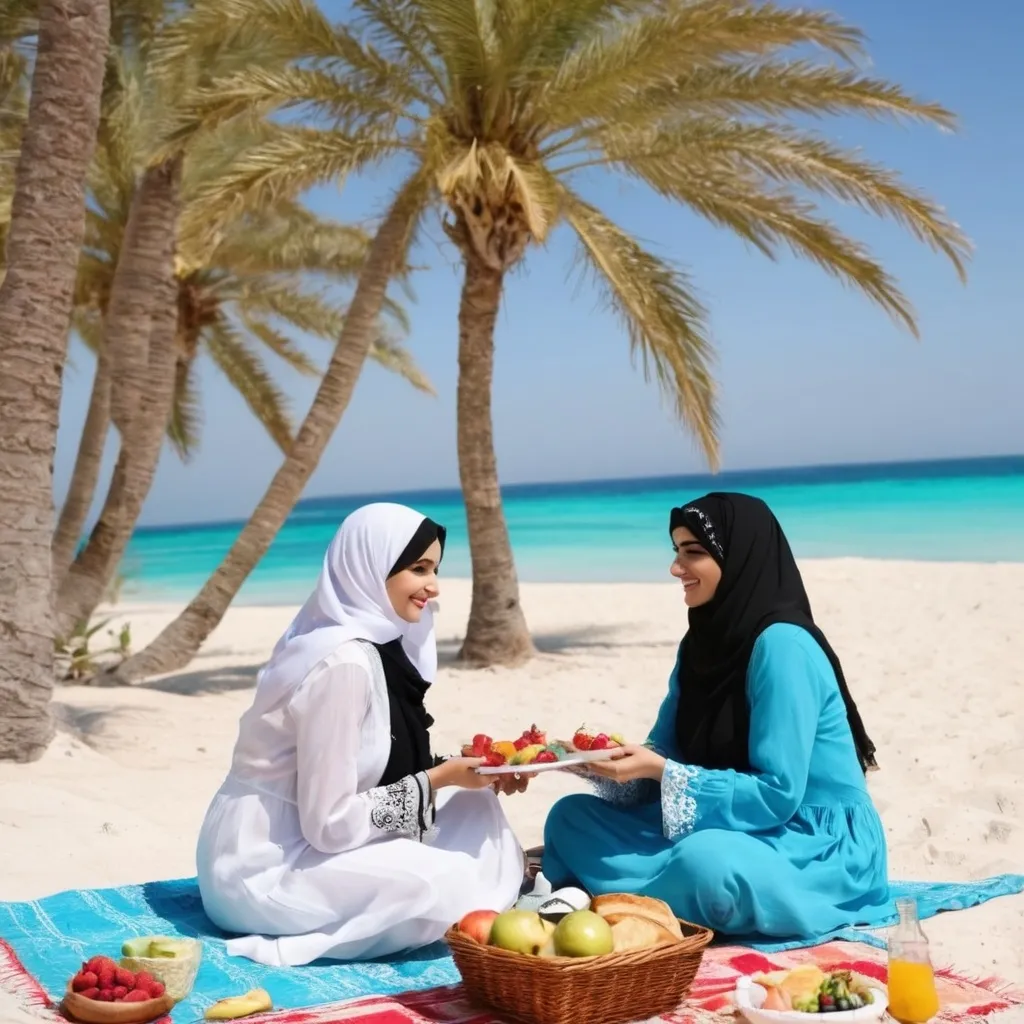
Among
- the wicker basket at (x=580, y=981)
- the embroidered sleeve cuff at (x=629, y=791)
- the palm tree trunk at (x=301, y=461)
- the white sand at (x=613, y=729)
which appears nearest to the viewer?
the wicker basket at (x=580, y=981)

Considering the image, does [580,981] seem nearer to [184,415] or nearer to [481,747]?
[481,747]

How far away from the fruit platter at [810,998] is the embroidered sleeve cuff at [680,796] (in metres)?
0.75

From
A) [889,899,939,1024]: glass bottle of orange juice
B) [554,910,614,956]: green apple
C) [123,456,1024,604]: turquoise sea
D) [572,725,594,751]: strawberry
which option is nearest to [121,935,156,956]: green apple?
[554,910,614,956]: green apple

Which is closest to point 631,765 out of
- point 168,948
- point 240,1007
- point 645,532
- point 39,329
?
point 240,1007

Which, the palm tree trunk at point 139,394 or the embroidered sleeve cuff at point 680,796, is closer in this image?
the embroidered sleeve cuff at point 680,796

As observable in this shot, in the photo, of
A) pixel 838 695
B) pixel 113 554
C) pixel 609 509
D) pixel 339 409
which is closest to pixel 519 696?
pixel 339 409

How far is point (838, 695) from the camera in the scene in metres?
4.11

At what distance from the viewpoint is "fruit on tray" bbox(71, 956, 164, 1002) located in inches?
131

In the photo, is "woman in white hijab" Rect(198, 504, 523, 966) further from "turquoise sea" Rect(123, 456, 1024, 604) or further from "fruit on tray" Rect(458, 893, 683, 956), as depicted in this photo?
"turquoise sea" Rect(123, 456, 1024, 604)

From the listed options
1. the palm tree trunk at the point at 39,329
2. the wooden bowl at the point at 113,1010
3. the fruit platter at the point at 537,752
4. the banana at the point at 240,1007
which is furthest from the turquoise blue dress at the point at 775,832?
the palm tree trunk at the point at 39,329

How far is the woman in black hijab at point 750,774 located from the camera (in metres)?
3.92

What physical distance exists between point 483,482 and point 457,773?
7633mm

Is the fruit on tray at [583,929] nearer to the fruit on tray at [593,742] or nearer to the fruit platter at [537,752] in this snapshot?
the fruit platter at [537,752]

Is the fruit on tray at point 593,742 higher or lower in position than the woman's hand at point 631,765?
higher
